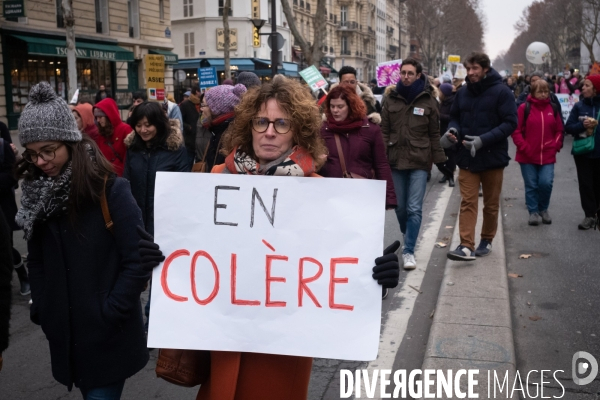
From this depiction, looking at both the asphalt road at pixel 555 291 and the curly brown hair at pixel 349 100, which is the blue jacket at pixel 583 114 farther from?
the curly brown hair at pixel 349 100

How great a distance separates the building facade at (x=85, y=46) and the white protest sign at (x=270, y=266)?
21764 mm

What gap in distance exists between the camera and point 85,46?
89.1ft

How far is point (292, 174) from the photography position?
249 cm

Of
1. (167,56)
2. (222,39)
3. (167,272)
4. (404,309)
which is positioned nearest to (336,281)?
(167,272)

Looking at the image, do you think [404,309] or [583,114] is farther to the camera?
[583,114]

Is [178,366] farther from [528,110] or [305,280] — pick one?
[528,110]

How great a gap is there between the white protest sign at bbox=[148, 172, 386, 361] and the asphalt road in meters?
2.17

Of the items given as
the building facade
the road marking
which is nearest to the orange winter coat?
the road marking

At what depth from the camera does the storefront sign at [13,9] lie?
21.7 metres

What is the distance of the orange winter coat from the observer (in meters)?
2.43

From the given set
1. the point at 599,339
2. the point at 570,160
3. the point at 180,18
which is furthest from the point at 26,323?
the point at 180,18

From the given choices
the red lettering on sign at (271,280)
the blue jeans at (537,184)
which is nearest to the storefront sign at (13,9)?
the blue jeans at (537,184)

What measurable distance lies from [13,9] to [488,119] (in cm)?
1974

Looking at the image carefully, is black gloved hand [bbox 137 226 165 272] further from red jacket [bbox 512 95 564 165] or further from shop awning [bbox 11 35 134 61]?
shop awning [bbox 11 35 134 61]
